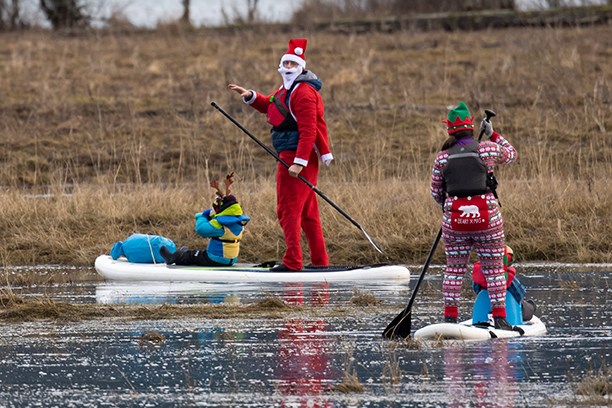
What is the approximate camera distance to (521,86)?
1016 inches

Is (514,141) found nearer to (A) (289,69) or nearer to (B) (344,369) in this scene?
(A) (289,69)

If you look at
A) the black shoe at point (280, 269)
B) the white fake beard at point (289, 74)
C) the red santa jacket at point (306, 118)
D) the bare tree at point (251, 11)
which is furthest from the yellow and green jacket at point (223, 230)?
the bare tree at point (251, 11)

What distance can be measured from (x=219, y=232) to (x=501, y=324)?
4.38m

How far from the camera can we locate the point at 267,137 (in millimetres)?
23297

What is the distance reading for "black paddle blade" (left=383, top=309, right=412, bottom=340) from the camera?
28.6 ft

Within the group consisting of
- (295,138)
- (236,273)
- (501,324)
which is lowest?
(236,273)

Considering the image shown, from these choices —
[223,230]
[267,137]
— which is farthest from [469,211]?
[267,137]

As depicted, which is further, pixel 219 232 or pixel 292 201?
pixel 219 232

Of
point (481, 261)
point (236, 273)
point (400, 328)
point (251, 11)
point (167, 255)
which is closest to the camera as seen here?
point (400, 328)

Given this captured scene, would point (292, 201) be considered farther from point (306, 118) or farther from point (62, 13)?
point (62, 13)

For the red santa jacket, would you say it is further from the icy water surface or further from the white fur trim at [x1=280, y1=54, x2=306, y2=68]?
the icy water surface

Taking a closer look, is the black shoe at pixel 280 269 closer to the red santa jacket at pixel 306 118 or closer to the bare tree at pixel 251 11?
the red santa jacket at pixel 306 118

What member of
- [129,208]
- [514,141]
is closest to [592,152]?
[514,141]

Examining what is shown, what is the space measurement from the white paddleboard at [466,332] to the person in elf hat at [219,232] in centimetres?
401
